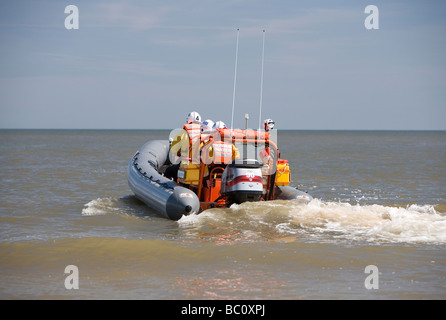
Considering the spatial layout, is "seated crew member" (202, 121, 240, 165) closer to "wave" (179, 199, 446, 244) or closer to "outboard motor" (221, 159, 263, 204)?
"outboard motor" (221, 159, 263, 204)

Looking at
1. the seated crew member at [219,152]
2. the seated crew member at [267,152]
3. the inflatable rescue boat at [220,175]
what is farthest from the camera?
the seated crew member at [267,152]

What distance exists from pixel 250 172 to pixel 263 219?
2.34 ft

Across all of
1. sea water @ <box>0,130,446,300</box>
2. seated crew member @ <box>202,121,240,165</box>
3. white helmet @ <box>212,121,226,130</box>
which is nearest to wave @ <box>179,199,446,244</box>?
sea water @ <box>0,130,446,300</box>

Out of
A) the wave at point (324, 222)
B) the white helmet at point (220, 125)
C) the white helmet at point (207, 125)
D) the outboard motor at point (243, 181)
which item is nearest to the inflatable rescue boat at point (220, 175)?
the outboard motor at point (243, 181)

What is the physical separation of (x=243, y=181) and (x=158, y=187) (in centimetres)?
161

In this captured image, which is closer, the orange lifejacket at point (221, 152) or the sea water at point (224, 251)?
the sea water at point (224, 251)

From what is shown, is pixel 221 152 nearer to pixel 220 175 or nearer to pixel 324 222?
pixel 220 175

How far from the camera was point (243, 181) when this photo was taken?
866cm

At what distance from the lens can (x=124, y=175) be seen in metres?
Answer: 18.3

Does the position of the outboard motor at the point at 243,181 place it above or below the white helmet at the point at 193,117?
below

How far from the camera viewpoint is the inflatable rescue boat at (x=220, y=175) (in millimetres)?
8758

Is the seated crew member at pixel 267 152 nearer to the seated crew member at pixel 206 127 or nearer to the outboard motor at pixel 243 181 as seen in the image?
the outboard motor at pixel 243 181

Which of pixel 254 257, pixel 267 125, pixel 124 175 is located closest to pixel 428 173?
pixel 124 175
